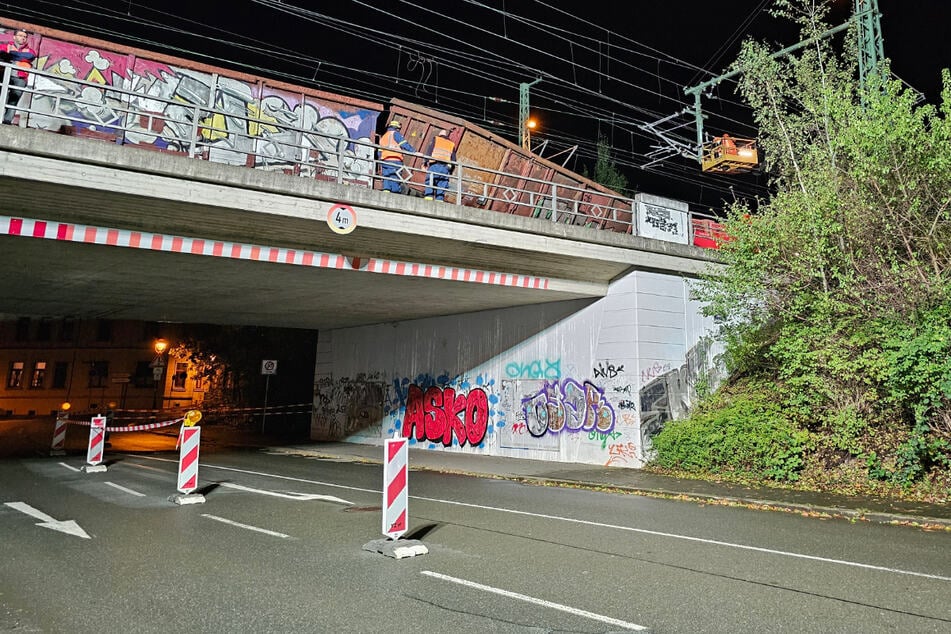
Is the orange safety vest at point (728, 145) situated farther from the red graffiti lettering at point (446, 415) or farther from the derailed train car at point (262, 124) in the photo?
the red graffiti lettering at point (446, 415)

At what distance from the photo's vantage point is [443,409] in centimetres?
1938

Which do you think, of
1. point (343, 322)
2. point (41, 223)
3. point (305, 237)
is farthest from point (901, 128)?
point (343, 322)

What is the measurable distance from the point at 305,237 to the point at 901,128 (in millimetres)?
10827

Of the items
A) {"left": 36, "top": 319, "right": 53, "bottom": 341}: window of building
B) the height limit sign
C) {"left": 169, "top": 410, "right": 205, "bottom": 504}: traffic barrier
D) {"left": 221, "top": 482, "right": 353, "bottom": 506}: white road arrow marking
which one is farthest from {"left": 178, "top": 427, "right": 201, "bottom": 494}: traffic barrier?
{"left": 36, "top": 319, "right": 53, "bottom": 341}: window of building

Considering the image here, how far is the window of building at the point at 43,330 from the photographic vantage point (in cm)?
4653

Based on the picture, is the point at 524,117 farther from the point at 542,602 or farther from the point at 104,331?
the point at 104,331

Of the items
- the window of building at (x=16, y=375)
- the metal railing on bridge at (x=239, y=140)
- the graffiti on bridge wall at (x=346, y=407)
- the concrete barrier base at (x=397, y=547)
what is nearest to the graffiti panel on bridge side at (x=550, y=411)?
the metal railing on bridge at (x=239, y=140)

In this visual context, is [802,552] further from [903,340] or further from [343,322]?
[343,322]

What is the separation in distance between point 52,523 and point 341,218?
6399 mm

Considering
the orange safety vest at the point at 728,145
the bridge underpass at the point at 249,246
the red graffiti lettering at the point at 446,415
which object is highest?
the orange safety vest at the point at 728,145

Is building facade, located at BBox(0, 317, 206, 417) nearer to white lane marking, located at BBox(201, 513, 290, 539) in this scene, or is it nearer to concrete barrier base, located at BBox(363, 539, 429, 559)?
white lane marking, located at BBox(201, 513, 290, 539)

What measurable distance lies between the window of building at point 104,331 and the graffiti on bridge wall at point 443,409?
35756mm

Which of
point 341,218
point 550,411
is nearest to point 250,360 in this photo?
point 550,411

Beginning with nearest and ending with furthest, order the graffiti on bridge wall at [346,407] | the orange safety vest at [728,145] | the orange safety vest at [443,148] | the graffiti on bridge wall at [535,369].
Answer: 1. the orange safety vest at [443,148]
2. the graffiti on bridge wall at [535,369]
3. the graffiti on bridge wall at [346,407]
4. the orange safety vest at [728,145]
